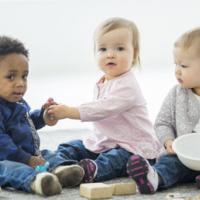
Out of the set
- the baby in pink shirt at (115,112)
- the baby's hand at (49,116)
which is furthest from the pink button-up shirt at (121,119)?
the baby's hand at (49,116)

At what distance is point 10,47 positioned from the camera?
1645 mm

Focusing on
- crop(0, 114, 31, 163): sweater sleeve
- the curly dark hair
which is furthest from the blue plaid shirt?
the curly dark hair

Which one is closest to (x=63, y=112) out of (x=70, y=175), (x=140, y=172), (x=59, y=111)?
(x=59, y=111)

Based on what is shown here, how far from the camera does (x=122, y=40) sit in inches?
67.8

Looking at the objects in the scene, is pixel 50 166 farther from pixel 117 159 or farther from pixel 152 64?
pixel 152 64

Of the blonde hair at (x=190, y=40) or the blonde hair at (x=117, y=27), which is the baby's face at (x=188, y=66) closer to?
the blonde hair at (x=190, y=40)

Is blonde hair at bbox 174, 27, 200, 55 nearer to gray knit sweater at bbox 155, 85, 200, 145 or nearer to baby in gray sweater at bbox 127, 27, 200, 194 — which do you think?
A: baby in gray sweater at bbox 127, 27, 200, 194

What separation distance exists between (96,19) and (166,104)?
6.64ft

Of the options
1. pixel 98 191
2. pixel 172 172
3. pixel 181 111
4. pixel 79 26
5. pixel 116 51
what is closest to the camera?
pixel 98 191

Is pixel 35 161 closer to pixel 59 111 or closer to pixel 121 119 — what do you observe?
pixel 59 111

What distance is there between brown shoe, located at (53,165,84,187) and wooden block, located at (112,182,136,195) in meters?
0.10

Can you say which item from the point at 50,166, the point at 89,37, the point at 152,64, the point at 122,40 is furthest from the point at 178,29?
the point at 50,166

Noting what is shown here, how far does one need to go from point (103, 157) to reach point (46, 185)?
0.83 feet

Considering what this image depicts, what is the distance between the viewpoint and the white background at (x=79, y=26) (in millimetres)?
3564
